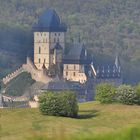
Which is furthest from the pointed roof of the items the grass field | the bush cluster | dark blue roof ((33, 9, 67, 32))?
the bush cluster

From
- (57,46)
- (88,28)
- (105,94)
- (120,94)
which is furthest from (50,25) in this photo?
(120,94)

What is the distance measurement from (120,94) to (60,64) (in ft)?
165

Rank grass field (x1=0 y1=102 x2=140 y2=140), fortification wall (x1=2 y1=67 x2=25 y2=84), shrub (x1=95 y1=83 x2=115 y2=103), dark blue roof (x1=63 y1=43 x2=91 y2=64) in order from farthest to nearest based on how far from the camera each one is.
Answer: fortification wall (x1=2 y1=67 x2=25 y2=84)
dark blue roof (x1=63 y1=43 x2=91 y2=64)
shrub (x1=95 y1=83 x2=115 y2=103)
grass field (x1=0 y1=102 x2=140 y2=140)

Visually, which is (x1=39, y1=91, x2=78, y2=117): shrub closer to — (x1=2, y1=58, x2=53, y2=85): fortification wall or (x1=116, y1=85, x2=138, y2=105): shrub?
(x1=116, y1=85, x2=138, y2=105): shrub

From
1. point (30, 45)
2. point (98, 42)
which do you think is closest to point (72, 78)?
point (30, 45)

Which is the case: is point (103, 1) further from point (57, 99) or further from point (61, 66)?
point (57, 99)

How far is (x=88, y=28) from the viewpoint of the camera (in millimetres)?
140000

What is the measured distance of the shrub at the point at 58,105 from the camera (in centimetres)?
2998

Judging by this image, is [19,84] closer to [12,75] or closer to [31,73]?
[31,73]

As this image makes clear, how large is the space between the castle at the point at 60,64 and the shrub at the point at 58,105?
→ 152 ft

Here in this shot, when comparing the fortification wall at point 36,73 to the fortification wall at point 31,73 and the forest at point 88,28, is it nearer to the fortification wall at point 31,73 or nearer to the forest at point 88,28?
the fortification wall at point 31,73

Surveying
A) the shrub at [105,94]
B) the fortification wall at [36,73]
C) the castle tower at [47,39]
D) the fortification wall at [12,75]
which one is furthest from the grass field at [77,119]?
the castle tower at [47,39]

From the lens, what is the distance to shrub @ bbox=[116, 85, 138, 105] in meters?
32.7

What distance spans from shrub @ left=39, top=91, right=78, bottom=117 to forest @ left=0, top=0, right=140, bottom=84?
56122 millimetres
